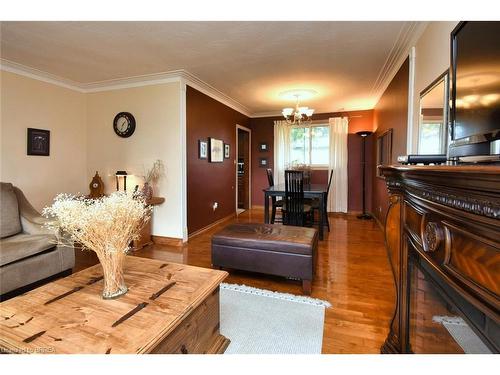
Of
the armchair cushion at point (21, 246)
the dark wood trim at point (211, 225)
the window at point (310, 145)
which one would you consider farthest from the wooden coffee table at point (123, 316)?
the window at point (310, 145)

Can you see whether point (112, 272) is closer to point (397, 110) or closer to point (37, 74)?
point (397, 110)

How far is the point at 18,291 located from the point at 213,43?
2968 millimetres

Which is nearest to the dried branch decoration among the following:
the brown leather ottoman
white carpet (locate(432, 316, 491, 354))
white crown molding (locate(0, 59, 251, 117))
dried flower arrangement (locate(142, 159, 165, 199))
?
dried flower arrangement (locate(142, 159, 165, 199))

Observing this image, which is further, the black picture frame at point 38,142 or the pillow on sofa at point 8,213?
the black picture frame at point 38,142

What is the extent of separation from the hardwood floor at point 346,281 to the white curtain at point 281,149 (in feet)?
8.14

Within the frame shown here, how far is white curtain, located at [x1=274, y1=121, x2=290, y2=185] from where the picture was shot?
257 inches

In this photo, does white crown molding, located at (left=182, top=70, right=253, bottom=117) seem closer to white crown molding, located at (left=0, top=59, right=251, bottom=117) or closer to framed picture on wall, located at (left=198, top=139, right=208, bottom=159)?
white crown molding, located at (left=0, top=59, right=251, bottom=117)

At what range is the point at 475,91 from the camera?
1.10 metres

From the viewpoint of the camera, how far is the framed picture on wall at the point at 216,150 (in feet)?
15.7

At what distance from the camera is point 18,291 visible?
2.18 metres

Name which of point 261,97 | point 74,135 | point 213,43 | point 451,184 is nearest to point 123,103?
point 74,135

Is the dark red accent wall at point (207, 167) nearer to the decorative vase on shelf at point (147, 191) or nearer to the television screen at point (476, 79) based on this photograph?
the decorative vase on shelf at point (147, 191)

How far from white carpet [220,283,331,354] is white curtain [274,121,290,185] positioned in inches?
176
